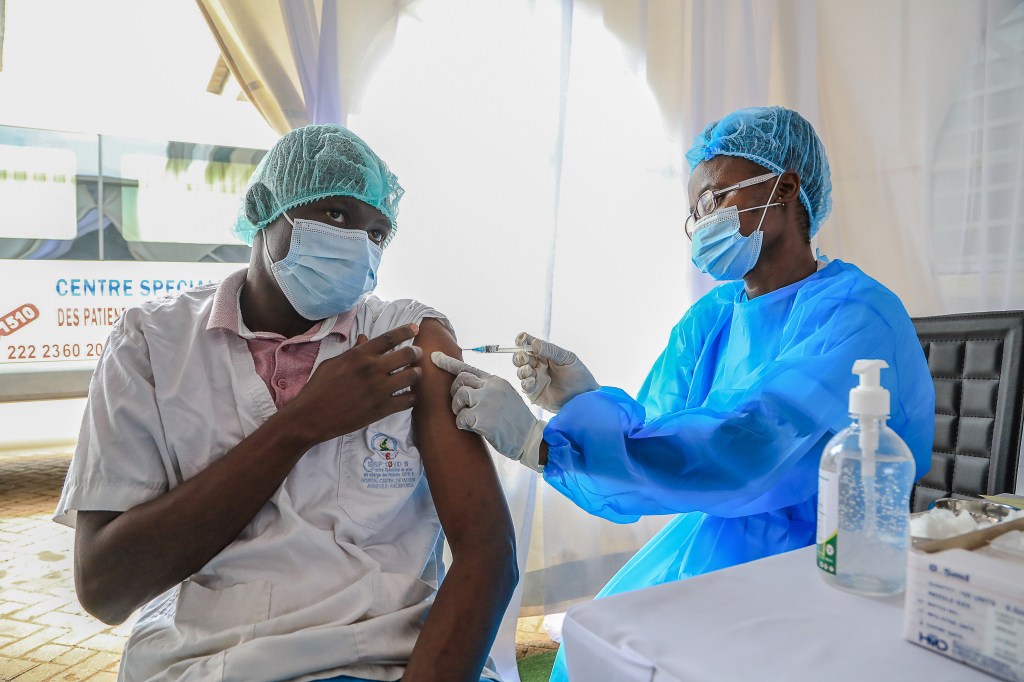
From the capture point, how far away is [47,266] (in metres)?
4.25

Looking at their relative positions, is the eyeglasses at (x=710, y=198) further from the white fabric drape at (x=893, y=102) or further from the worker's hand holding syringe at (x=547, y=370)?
the white fabric drape at (x=893, y=102)

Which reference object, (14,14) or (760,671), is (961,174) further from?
(14,14)

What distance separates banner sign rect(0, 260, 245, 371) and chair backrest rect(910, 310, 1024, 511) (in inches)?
157

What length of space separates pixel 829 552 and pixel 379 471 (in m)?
0.72

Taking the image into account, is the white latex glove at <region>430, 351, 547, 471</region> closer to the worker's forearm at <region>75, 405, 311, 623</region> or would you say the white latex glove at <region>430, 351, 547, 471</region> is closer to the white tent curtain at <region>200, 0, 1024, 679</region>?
the worker's forearm at <region>75, 405, 311, 623</region>

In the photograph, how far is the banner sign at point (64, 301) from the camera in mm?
4215

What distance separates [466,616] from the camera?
3.51ft

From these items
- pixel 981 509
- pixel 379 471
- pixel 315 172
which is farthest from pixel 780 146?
pixel 379 471

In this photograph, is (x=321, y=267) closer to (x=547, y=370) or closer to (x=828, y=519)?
(x=547, y=370)

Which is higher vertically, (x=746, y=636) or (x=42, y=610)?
(x=746, y=636)

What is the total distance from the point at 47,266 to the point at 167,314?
379 centimetres

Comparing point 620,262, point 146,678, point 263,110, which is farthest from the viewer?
point 620,262

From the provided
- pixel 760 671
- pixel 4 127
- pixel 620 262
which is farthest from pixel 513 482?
pixel 4 127

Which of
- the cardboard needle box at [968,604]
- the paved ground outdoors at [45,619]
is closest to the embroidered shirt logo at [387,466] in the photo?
the cardboard needle box at [968,604]
